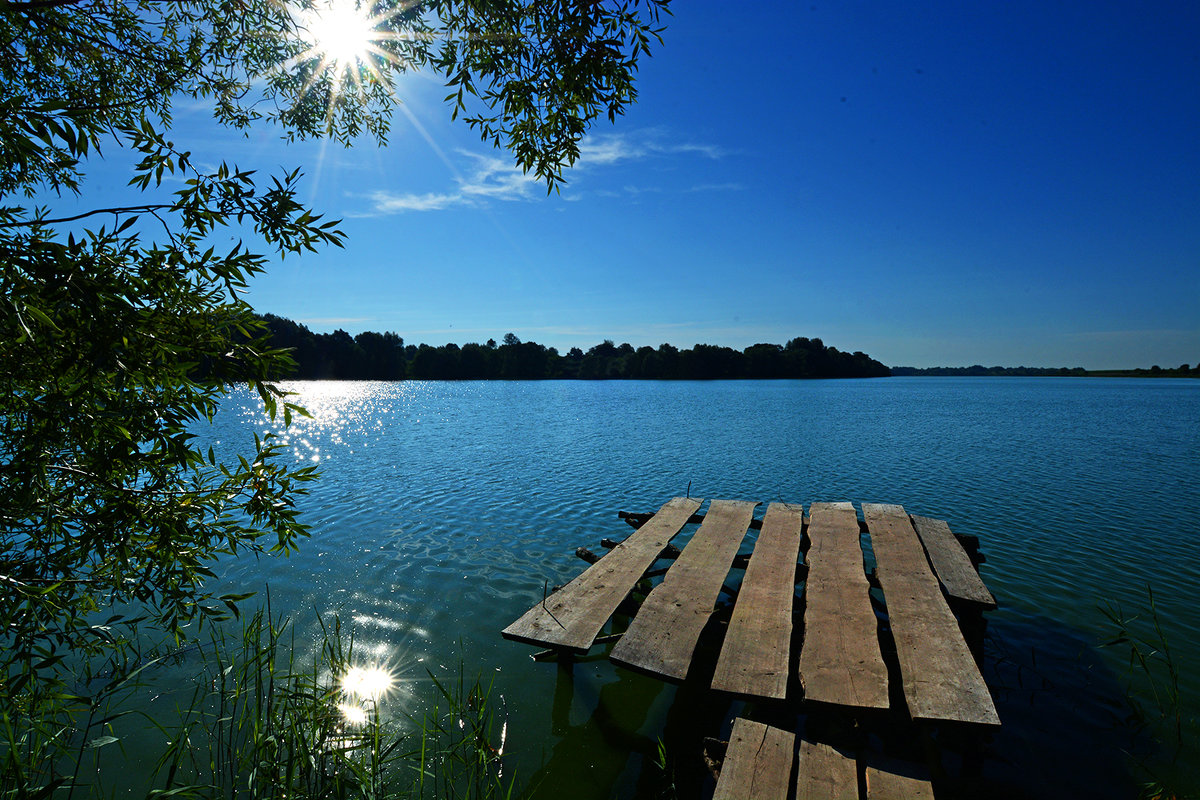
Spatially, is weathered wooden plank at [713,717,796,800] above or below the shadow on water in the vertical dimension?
above

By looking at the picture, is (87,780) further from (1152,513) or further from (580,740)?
(1152,513)

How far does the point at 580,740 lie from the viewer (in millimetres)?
4980

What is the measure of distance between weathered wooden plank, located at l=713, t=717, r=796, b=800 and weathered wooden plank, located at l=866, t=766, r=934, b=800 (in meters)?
0.46

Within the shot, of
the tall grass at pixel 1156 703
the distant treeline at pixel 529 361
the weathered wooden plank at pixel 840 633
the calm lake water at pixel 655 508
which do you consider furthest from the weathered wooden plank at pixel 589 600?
the distant treeline at pixel 529 361

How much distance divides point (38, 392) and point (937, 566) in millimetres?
8359

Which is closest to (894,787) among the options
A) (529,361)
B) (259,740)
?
(259,740)

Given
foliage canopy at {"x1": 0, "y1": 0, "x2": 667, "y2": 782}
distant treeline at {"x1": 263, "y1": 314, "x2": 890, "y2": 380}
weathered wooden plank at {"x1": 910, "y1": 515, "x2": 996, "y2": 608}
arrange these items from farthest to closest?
distant treeline at {"x1": 263, "y1": 314, "x2": 890, "y2": 380} → weathered wooden plank at {"x1": 910, "y1": 515, "x2": 996, "y2": 608} → foliage canopy at {"x1": 0, "y1": 0, "x2": 667, "y2": 782}

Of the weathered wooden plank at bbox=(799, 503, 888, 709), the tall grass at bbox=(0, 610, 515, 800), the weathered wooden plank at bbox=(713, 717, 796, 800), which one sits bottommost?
the tall grass at bbox=(0, 610, 515, 800)

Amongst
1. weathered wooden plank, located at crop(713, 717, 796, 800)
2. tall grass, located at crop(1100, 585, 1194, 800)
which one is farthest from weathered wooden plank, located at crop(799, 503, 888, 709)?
tall grass, located at crop(1100, 585, 1194, 800)

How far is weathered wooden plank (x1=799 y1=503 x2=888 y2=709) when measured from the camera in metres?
3.85

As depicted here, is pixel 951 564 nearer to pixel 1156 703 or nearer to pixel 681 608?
pixel 1156 703

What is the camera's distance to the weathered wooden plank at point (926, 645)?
3.60 meters

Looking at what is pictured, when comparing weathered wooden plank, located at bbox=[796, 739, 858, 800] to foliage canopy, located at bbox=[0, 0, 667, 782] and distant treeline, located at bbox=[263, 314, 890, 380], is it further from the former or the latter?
distant treeline, located at bbox=[263, 314, 890, 380]

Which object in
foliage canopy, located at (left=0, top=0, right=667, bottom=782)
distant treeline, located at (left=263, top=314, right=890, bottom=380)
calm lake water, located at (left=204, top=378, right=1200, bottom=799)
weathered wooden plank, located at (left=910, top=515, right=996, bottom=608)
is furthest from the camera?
distant treeline, located at (left=263, top=314, right=890, bottom=380)
